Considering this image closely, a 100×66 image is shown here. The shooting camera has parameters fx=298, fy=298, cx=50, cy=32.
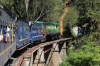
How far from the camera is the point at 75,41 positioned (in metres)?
45.8

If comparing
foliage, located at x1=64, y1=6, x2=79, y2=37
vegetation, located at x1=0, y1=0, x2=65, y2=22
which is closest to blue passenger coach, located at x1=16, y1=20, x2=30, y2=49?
vegetation, located at x1=0, y1=0, x2=65, y2=22

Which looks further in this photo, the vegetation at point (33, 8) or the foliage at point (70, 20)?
the foliage at point (70, 20)

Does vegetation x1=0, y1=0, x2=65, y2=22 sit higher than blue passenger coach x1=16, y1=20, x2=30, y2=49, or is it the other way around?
vegetation x1=0, y1=0, x2=65, y2=22

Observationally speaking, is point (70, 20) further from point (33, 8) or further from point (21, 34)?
point (21, 34)

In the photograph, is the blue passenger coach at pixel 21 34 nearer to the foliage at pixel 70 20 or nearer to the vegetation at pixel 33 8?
the vegetation at pixel 33 8

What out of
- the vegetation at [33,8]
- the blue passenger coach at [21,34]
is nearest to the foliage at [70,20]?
the vegetation at [33,8]

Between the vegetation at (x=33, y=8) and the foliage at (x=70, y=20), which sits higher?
the vegetation at (x=33, y=8)

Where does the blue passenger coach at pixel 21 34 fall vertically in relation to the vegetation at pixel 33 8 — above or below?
below

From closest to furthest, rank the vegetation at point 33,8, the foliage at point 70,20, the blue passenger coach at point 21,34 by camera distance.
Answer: the blue passenger coach at point 21,34 < the vegetation at point 33,8 < the foliage at point 70,20

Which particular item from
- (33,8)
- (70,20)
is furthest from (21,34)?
(70,20)

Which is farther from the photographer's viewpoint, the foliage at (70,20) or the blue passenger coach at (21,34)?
the foliage at (70,20)

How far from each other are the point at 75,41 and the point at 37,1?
9.98m

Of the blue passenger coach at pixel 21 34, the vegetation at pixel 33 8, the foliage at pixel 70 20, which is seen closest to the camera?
the blue passenger coach at pixel 21 34

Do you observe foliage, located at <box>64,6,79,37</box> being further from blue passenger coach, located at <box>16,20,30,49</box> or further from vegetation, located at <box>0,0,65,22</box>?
blue passenger coach, located at <box>16,20,30,49</box>
